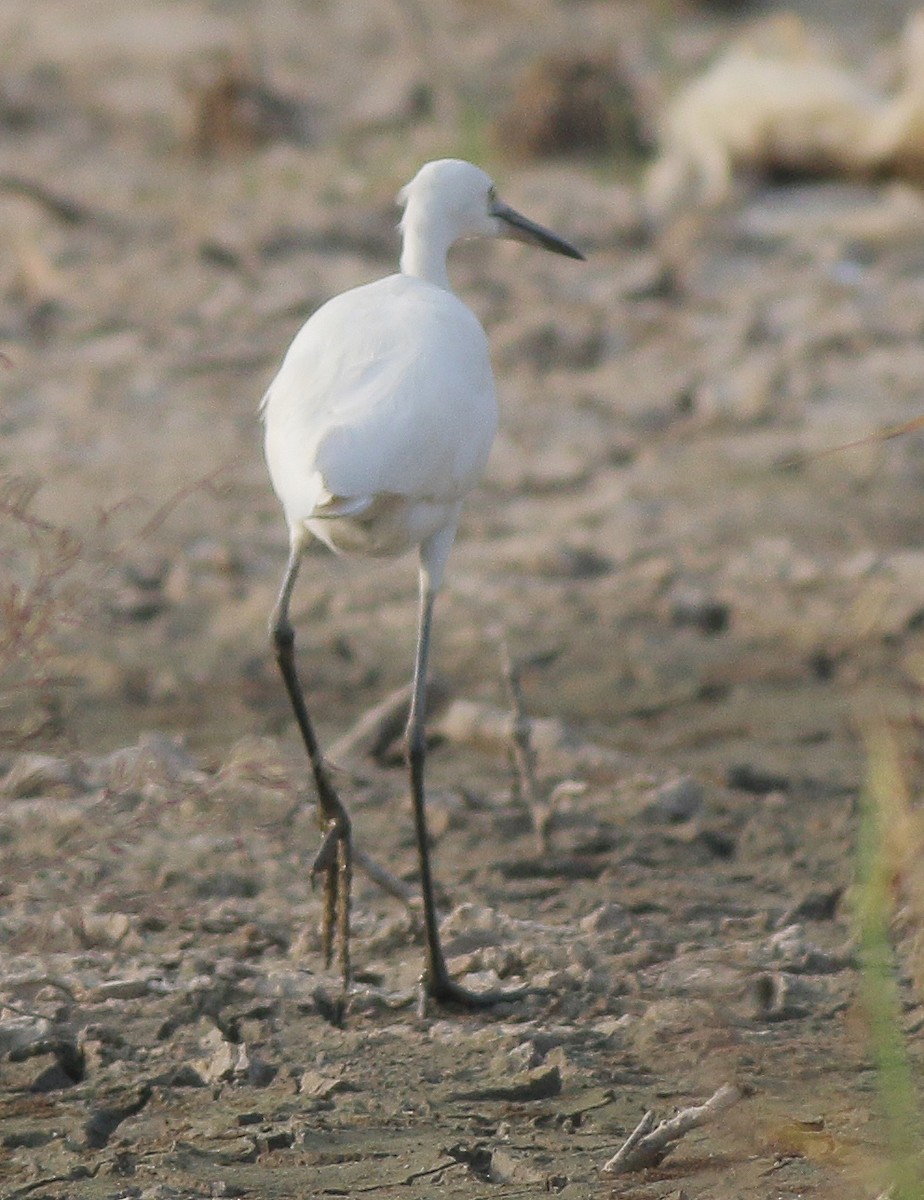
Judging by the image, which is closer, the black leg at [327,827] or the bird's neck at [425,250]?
the black leg at [327,827]

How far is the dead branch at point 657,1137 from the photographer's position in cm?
338

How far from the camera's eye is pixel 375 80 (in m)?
11.3

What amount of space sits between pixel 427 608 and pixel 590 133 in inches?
241

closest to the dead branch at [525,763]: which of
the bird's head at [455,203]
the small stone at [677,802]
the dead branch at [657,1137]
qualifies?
the small stone at [677,802]

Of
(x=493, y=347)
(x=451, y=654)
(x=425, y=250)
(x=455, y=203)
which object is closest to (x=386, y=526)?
(x=425, y=250)

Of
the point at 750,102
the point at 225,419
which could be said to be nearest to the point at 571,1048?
the point at 225,419

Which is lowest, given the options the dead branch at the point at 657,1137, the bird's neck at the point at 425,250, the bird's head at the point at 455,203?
the dead branch at the point at 657,1137

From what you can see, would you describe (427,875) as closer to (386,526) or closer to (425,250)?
(386,526)

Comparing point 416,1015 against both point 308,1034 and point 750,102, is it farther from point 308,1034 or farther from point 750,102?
point 750,102

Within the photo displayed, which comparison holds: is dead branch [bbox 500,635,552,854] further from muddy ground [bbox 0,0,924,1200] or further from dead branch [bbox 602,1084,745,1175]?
dead branch [bbox 602,1084,745,1175]

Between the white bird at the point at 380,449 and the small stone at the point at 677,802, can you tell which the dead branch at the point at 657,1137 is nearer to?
the white bird at the point at 380,449

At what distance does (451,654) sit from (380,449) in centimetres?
236

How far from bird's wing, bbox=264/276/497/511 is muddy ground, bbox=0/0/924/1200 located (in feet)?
1.21

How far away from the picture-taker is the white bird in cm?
396
